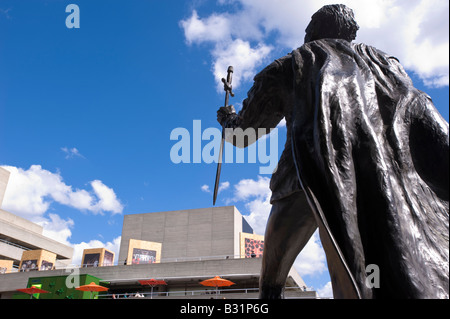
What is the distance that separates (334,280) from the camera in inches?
77.0

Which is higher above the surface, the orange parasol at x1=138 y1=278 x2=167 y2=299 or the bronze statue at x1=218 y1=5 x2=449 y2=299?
the orange parasol at x1=138 y1=278 x2=167 y2=299

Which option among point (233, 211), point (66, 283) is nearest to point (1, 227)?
point (66, 283)

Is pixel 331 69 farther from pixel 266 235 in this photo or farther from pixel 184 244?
pixel 184 244

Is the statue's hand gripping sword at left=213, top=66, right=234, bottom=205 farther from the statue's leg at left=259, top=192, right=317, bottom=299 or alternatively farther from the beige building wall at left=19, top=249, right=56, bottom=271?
the beige building wall at left=19, top=249, right=56, bottom=271

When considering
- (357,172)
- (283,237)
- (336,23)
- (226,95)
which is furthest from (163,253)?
(357,172)

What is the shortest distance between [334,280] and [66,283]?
3772cm

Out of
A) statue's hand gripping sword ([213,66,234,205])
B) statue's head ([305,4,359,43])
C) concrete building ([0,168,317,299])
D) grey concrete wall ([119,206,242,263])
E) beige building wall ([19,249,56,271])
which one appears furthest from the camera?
grey concrete wall ([119,206,242,263])

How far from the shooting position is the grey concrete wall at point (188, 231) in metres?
56.2

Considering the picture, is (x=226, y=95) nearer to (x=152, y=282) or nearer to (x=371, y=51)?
(x=371, y=51)

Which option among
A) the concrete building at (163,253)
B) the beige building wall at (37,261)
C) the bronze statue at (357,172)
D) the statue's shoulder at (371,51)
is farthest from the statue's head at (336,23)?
the beige building wall at (37,261)

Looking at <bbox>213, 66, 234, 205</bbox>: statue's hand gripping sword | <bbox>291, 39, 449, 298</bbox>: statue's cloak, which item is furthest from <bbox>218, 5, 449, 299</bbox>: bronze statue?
<bbox>213, 66, 234, 205</bbox>: statue's hand gripping sword

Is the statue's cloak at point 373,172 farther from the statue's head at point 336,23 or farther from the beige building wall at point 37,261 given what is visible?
the beige building wall at point 37,261

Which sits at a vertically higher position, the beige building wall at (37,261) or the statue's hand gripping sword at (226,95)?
the beige building wall at (37,261)

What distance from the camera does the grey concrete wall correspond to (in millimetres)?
56219
